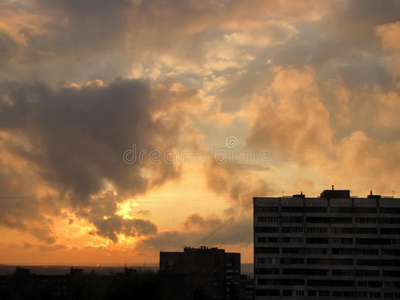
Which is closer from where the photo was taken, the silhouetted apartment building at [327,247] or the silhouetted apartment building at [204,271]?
the silhouetted apartment building at [327,247]

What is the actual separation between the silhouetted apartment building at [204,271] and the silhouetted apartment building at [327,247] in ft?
91.0

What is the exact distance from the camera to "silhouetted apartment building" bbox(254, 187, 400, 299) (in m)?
112

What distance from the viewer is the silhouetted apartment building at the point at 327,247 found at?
112 metres

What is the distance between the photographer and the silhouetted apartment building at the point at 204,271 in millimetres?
132587

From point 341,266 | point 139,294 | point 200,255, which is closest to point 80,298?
point 139,294

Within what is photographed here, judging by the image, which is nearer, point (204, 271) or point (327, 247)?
point (327, 247)

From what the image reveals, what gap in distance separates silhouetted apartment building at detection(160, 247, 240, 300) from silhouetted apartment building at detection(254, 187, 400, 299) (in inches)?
1092

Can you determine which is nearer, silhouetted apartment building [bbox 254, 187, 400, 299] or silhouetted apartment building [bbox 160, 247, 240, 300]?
silhouetted apartment building [bbox 254, 187, 400, 299]

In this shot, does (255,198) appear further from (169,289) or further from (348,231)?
(169,289)

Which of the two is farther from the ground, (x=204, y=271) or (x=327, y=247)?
(x=327, y=247)

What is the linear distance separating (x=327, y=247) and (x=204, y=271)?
A: 152 ft

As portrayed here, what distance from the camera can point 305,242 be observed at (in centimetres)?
11512

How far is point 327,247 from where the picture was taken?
4523 inches

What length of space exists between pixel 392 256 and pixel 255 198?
37.3 metres
